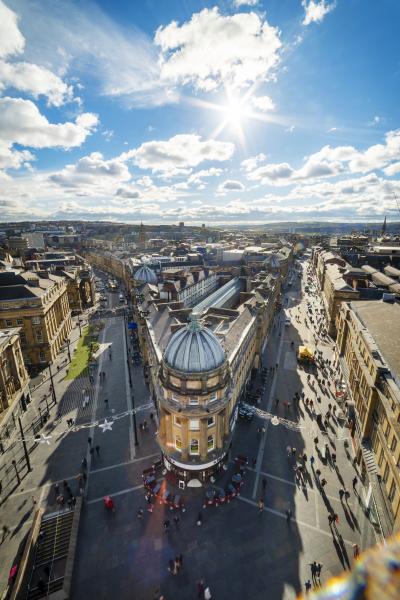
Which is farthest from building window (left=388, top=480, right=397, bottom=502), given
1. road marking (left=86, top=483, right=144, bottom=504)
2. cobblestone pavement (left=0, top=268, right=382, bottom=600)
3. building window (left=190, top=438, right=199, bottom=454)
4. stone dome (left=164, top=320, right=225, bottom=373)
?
road marking (left=86, top=483, right=144, bottom=504)

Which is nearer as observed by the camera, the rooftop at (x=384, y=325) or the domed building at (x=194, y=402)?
the domed building at (x=194, y=402)

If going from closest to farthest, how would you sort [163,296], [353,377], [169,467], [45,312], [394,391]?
[394,391]
[169,467]
[353,377]
[45,312]
[163,296]

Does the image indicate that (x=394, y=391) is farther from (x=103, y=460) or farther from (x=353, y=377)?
(x=103, y=460)

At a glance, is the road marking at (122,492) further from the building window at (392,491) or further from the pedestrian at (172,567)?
the building window at (392,491)

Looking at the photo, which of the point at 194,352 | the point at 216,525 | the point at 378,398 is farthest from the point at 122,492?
the point at 378,398

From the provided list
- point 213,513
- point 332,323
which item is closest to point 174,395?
point 213,513

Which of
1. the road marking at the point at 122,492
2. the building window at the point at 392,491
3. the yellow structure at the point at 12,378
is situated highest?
the yellow structure at the point at 12,378

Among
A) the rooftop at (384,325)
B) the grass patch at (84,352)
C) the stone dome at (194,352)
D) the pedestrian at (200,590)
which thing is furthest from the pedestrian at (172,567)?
the grass patch at (84,352)
